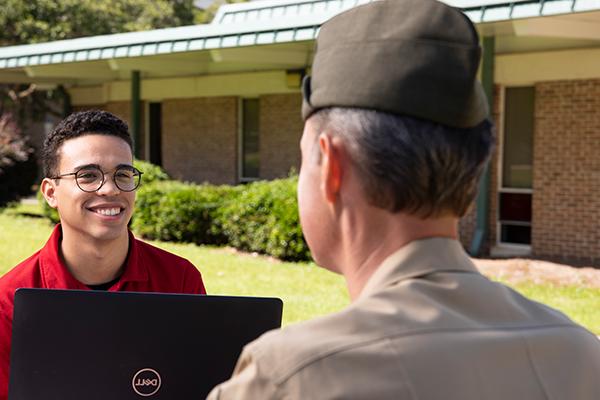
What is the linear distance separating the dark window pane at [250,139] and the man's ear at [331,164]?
19998 mm

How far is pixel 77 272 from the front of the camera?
325 cm

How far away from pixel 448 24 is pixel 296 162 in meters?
18.8

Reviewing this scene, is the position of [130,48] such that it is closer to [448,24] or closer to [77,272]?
[77,272]

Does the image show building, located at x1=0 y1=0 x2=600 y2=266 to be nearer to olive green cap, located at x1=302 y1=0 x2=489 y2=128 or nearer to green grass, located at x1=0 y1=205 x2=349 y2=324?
green grass, located at x1=0 y1=205 x2=349 y2=324

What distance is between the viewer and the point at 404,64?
4.68ft

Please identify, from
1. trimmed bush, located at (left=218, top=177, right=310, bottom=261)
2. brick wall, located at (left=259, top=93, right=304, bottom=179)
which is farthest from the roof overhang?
trimmed bush, located at (left=218, top=177, right=310, bottom=261)

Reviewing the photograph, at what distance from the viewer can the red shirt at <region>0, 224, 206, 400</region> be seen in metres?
3.03

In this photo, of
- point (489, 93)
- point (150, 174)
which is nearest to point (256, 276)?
point (489, 93)

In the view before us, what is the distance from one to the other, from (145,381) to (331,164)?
3.17ft

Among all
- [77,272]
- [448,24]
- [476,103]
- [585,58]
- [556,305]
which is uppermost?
[585,58]

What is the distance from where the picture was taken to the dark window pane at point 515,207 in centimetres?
1603

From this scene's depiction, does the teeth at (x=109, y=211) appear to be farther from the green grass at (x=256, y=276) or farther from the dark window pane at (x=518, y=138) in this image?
the dark window pane at (x=518, y=138)

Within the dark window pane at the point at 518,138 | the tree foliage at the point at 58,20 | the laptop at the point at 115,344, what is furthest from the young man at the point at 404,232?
the tree foliage at the point at 58,20

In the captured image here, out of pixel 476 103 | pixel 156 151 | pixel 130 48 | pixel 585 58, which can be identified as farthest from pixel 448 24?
pixel 156 151
